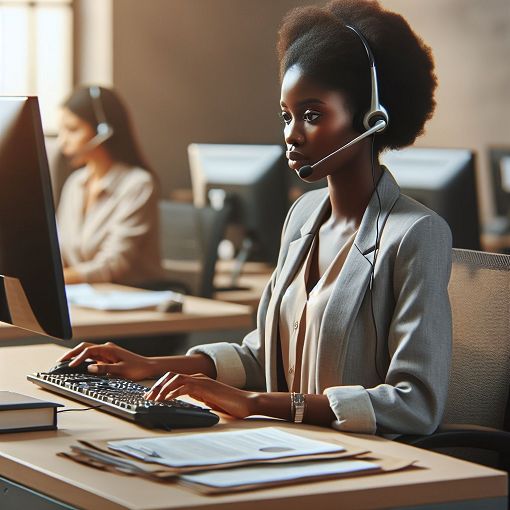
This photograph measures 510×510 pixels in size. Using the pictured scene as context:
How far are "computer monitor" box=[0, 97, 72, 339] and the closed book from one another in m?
0.11

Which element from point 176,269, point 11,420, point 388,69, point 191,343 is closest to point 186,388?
point 11,420

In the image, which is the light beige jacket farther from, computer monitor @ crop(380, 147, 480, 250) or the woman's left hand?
the woman's left hand

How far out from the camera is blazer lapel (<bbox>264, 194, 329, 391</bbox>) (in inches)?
87.4

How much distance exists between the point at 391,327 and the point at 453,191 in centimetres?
170

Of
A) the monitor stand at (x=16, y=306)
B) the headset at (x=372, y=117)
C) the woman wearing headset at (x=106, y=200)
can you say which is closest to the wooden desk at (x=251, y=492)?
the monitor stand at (x=16, y=306)

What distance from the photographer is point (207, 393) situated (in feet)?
6.16

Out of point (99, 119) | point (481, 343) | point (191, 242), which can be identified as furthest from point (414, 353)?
point (99, 119)

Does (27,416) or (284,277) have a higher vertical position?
(284,277)

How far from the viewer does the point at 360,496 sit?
1.49 m

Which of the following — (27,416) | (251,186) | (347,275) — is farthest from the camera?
(251,186)

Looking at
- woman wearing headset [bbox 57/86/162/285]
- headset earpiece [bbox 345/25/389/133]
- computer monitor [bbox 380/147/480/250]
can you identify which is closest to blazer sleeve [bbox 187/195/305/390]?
headset earpiece [bbox 345/25/389/133]

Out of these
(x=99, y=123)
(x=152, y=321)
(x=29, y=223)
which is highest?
(x=99, y=123)

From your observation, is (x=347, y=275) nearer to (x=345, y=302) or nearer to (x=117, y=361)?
(x=345, y=302)

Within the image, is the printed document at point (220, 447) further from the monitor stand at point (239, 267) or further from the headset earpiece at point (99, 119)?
the headset earpiece at point (99, 119)
